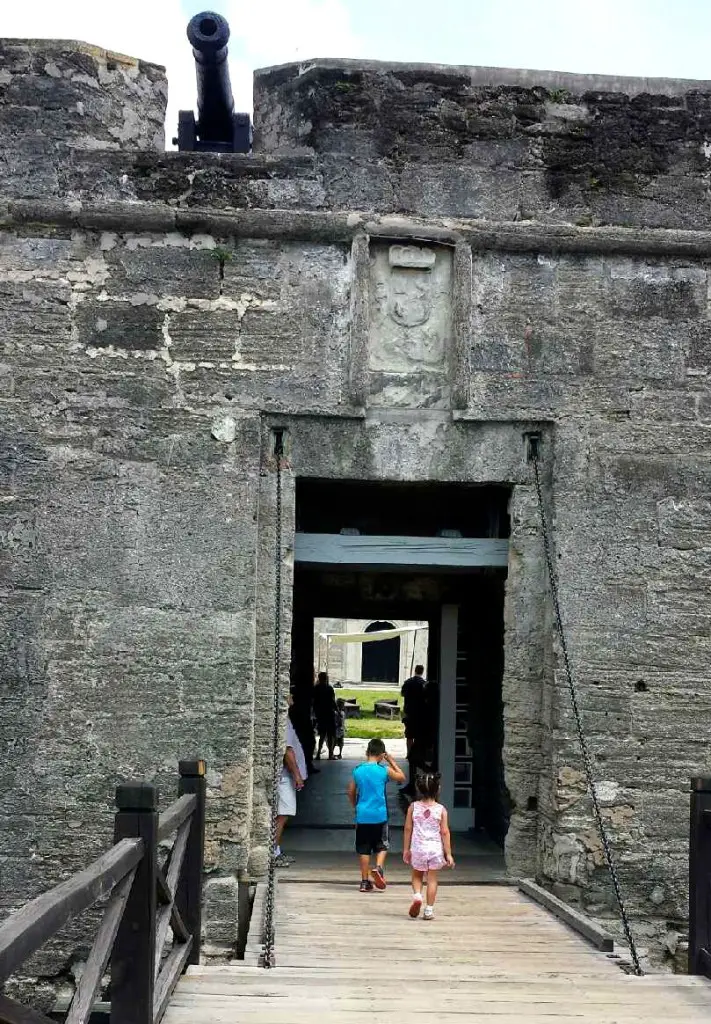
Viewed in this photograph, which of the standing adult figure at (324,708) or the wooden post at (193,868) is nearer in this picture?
the wooden post at (193,868)

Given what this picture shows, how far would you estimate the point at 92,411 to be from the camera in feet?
22.9

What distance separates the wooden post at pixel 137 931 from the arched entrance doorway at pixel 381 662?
29.5 meters

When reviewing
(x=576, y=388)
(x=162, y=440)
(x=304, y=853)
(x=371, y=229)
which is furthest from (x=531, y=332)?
(x=304, y=853)

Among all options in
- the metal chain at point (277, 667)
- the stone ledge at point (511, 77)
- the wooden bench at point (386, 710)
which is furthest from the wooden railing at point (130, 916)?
the wooden bench at point (386, 710)

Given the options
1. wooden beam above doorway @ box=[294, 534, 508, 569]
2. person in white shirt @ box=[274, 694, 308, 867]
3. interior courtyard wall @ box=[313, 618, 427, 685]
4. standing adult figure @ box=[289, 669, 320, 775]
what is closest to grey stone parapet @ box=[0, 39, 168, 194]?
wooden beam above doorway @ box=[294, 534, 508, 569]

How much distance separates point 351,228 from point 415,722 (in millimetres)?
5846

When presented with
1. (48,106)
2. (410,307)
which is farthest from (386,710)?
(48,106)

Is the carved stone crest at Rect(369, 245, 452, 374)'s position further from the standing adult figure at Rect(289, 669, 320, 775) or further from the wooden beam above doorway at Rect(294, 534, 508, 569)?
the standing adult figure at Rect(289, 669, 320, 775)

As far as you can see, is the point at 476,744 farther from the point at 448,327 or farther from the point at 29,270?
the point at 29,270

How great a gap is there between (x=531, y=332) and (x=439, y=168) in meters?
1.20

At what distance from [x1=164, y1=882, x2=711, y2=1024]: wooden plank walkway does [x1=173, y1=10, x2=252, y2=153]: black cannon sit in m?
4.99

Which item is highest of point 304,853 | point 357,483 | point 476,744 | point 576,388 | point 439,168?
point 439,168

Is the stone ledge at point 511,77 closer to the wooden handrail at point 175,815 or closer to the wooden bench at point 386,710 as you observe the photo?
the wooden handrail at point 175,815

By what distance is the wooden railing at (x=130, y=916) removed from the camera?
263 centimetres
